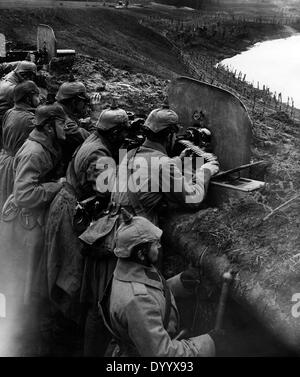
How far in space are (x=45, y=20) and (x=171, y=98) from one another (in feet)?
60.8

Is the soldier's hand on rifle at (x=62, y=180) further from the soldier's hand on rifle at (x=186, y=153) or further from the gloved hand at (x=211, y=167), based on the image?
the gloved hand at (x=211, y=167)

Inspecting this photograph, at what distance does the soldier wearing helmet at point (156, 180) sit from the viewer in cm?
400

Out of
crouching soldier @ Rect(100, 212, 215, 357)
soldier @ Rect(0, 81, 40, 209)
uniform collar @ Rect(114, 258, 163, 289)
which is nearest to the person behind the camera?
crouching soldier @ Rect(100, 212, 215, 357)

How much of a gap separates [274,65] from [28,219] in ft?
82.7

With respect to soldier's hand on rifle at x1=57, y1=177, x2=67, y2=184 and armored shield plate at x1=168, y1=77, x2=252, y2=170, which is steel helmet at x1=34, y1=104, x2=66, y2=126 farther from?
armored shield plate at x1=168, y1=77, x2=252, y2=170

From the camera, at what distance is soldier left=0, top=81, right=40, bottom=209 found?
18.5ft

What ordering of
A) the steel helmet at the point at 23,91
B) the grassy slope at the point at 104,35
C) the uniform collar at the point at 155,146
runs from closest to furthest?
the uniform collar at the point at 155,146 < the steel helmet at the point at 23,91 < the grassy slope at the point at 104,35

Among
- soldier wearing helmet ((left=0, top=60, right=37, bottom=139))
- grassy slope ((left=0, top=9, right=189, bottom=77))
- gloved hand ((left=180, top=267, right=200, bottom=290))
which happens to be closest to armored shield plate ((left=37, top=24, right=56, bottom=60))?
soldier wearing helmet ((left=0, top=60, right=37, bottom=139))

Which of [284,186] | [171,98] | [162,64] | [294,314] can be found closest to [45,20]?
[162,64]

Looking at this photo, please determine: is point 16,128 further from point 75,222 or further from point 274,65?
point 274,65

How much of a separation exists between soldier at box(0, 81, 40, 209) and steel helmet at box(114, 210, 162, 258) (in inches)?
109

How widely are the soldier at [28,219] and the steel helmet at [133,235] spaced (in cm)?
171

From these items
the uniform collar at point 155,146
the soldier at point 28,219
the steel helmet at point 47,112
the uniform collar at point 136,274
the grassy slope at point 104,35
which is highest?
the uniform collar at point 155,146

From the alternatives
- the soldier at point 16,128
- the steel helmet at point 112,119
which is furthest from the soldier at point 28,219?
the soldier at point 16,128
